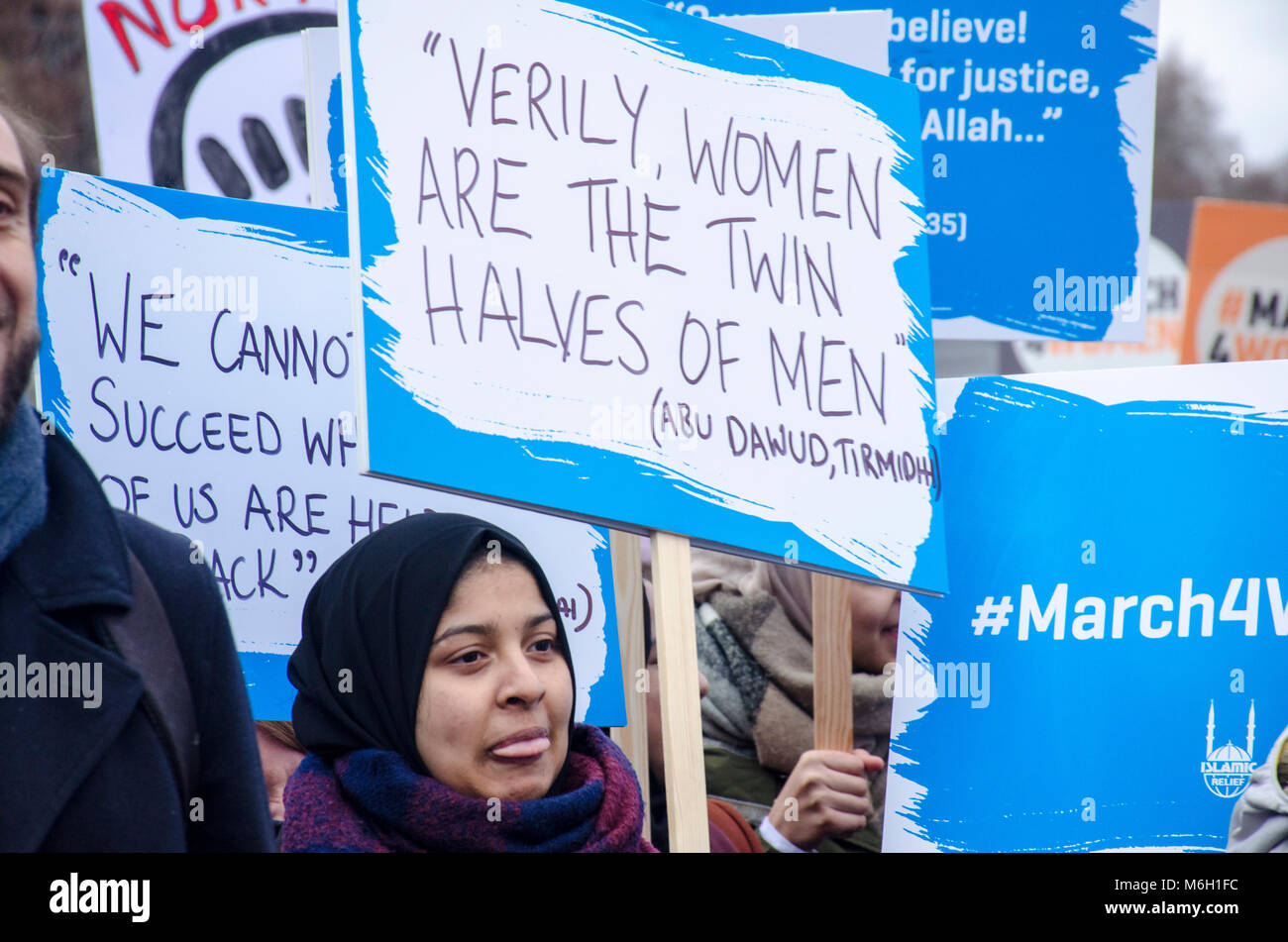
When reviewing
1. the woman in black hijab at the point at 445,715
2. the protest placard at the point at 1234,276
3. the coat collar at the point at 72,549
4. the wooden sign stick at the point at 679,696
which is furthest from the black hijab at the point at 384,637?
the protest placard at the point at 1234,276

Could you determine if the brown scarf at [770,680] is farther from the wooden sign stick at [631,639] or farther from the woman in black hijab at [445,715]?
the woman in black hijab at [445,715]

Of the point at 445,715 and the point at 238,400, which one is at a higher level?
the point at 238,400

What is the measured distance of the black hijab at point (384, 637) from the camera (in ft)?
6.43

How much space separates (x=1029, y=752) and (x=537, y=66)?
141cm

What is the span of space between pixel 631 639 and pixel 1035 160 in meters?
1.39

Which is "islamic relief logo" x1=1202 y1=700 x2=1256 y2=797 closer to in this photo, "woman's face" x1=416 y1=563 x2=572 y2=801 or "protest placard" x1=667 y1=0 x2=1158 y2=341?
"protest placard" x1=667 y1=0 x2=1158 y2=341

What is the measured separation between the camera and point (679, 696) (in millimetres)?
1996

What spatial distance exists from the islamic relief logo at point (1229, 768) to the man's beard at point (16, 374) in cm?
197

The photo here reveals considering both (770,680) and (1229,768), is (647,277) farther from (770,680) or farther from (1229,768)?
(1229,768)

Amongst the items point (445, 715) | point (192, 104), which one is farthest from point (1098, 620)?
point (192, 104)
